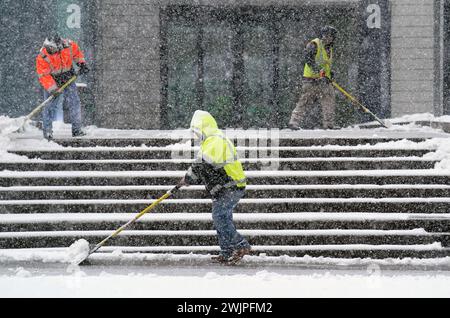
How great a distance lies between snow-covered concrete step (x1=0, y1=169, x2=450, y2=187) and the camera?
7.88m

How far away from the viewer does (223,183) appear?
21.3 ft

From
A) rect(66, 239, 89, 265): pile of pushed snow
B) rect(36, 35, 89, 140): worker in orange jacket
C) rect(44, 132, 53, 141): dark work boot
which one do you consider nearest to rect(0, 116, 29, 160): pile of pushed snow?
rect(44, 132, 53, 141): dark work boot

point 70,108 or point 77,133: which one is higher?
point 70,108

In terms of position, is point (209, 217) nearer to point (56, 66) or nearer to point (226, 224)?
point (226, 224)

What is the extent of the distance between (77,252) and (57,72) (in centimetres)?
379

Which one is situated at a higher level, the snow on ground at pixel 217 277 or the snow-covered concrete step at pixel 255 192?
the snow-covered concrete step at pixel 255 192

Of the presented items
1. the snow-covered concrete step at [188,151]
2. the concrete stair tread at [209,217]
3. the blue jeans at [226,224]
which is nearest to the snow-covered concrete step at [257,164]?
the snow-covered concrete step at [188,151]

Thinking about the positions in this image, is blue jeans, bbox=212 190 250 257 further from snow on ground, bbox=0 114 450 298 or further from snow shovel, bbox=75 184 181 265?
snow shovel, bbox=75 184 181 265

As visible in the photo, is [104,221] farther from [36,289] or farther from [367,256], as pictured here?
[367,256]

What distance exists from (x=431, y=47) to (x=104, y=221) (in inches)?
385

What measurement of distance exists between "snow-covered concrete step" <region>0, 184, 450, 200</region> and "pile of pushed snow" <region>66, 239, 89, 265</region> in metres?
1.00

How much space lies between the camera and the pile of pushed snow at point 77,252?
654 cm

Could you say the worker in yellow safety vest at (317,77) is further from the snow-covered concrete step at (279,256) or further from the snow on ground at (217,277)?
the snow on ground at (217,277)

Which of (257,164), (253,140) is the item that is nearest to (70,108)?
(253,140)
